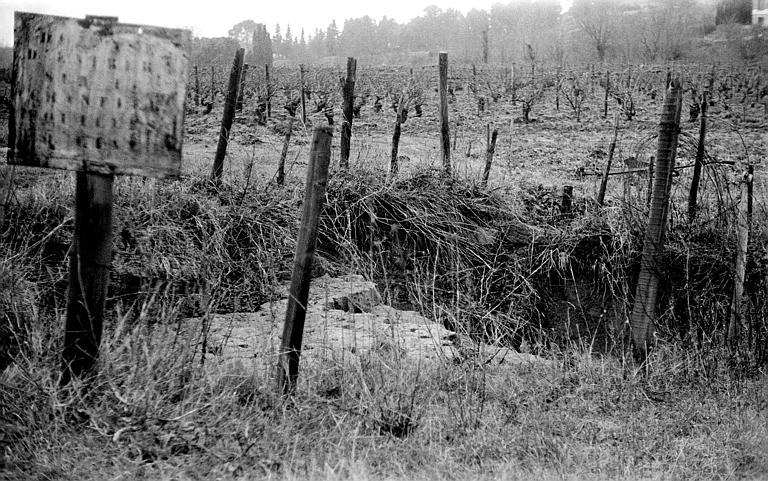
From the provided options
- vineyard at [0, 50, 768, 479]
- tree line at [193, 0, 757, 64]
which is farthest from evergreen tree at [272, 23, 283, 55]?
vineyard at [0, 50, 768, 479]

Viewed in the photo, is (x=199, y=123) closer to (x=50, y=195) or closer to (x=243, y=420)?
(x=50, y=195)

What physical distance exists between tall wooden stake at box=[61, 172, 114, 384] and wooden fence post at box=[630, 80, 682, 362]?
3720 millimetres

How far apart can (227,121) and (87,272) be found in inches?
215

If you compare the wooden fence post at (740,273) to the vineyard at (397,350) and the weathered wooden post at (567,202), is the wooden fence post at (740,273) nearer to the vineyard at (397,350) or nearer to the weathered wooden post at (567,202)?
the vineyard at (397,350)

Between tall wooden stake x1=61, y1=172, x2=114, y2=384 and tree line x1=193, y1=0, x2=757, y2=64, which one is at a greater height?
tree line x1=193, y1=0, x2=757, y2=64

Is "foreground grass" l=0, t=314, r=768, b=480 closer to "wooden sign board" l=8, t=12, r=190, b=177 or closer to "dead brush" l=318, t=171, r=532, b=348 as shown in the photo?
"wooden sign board" l=8, t=12, r=190, b=177

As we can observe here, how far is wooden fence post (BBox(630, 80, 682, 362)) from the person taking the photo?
191 inches

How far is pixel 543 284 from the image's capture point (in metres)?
8.05

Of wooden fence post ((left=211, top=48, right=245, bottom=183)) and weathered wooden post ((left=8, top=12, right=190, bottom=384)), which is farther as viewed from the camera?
wooden fence post ((left=211, top=48, right=245, bottom=183))

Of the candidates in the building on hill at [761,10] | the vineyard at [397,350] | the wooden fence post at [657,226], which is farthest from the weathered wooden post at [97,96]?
the building on hill at [761,10]

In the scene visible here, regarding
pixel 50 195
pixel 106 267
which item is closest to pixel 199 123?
pixel 50 195

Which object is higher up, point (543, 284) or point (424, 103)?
point (424, 103)

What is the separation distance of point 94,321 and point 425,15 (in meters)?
125

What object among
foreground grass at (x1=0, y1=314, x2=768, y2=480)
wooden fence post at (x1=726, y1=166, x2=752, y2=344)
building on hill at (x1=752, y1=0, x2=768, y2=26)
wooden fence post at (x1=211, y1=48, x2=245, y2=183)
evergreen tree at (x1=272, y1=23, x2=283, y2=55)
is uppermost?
evergreen tree at (x1=272, y1=23, x2=283, y2=55)
